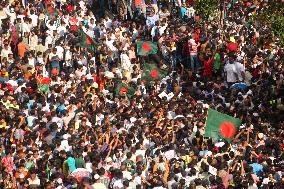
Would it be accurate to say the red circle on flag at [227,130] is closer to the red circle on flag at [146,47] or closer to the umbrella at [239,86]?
the umbrella at [239,86]

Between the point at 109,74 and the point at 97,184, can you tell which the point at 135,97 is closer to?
the point at 109,74

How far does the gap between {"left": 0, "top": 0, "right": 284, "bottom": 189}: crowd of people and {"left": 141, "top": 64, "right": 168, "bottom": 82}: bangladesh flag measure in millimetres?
293

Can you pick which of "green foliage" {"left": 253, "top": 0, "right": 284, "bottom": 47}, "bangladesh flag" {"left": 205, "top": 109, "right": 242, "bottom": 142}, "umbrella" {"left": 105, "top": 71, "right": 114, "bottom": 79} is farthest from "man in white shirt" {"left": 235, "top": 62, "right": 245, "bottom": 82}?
"bangladesh flag" {"left": 205, "top": 109, "right": 242, "bottom": 142}

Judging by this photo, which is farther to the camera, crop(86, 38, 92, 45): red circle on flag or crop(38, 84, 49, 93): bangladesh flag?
crop(86, 38, 92, 45): red circle on flag

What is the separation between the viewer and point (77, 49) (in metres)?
33.1

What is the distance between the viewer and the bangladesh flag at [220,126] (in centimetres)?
2652

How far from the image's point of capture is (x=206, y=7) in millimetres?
36969

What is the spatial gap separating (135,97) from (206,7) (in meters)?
8.33

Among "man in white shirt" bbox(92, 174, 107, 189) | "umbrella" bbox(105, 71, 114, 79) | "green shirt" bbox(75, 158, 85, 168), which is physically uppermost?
"umbrella" bbox(105, 71, 114, 79)

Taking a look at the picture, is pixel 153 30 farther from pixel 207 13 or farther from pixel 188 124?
pixel 188 124

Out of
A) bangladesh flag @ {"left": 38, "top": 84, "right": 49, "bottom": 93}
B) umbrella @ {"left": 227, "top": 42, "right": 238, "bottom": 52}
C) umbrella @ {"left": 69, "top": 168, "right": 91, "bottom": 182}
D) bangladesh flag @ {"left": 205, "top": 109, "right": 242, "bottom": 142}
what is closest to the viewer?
umbrella @ {"left": 69, "top": 168, "right": 91, "bottom": 182}

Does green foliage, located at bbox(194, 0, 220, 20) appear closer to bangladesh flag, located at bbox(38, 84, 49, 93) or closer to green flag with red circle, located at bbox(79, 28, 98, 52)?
green flag with red circle, located at bbox(79, 28, 98, 52)

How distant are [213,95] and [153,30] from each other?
17.8 ft

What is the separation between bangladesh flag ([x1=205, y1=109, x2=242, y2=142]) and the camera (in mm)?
26516
